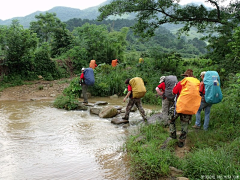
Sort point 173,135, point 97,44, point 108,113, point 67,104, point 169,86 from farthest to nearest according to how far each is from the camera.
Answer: point 97,44, point 67,104, point 108,113, point 169,86, point 173,135

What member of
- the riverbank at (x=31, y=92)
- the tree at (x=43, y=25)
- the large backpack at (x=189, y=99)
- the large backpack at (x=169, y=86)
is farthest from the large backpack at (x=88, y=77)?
the tree at (x=43, y=25)

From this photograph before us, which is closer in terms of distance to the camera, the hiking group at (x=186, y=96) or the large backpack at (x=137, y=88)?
the hiking group at (x=186, y=96)

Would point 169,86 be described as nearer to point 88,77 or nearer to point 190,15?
point 88,77

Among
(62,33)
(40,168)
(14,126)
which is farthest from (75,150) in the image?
(62,33)

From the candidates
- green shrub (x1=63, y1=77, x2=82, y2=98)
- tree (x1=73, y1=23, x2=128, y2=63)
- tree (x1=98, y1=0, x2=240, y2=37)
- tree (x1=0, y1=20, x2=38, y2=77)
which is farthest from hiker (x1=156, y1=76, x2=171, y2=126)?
tree (x1=73, y1=23, x2=128, y2=63)

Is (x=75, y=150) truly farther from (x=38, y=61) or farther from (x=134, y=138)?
(x=38, y=61)

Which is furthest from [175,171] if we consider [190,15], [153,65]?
[153,65]

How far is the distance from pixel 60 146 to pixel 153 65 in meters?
10.3

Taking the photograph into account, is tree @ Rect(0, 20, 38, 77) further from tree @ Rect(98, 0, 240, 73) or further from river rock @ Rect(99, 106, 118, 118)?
river rock @ Rect(99, 106, 118, 118)

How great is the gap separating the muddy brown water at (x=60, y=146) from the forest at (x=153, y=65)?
63cm

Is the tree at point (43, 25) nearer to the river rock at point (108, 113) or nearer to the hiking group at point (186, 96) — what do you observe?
the river rock at point (108, 113)

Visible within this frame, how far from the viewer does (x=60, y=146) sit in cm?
537

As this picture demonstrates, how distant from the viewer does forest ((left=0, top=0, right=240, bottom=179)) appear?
4004mm

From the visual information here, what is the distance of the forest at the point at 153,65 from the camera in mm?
→ 4004
